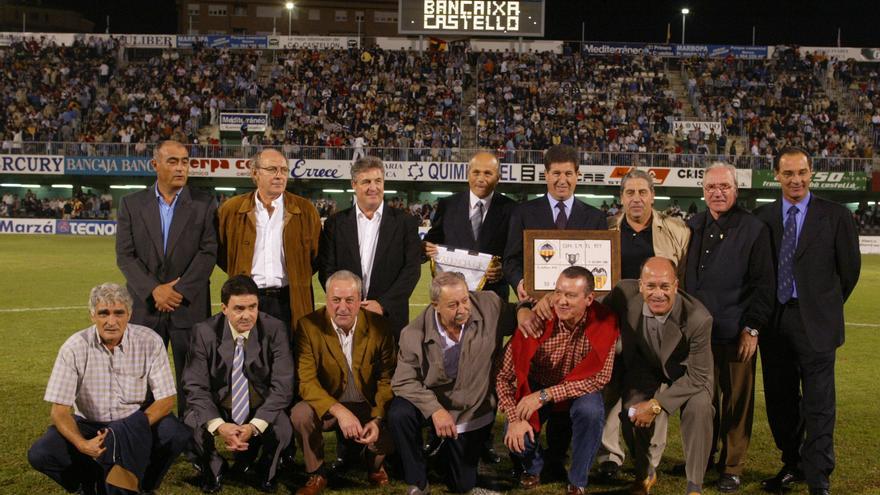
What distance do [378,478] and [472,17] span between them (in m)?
34.6

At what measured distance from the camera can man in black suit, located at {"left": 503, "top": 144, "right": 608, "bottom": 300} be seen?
5.95 meters

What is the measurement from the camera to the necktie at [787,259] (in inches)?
219

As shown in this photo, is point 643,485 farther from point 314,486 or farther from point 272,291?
point 272,291

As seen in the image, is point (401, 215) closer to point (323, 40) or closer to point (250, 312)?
point (250, 312)

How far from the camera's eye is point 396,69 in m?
43.1

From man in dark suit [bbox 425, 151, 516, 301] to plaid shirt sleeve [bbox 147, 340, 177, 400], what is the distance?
2.05 m

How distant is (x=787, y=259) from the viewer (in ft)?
18.3

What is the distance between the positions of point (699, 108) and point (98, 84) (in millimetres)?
29266

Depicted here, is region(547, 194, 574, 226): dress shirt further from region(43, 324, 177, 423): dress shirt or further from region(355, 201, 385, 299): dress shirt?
region(43, 324, 177, 423): dress shirt

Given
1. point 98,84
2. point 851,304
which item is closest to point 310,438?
point 851,304

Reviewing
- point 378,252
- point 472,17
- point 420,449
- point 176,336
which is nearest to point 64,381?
point 176,336

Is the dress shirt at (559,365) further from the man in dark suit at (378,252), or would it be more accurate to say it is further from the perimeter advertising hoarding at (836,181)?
the perimeter advertising hoarding at (836,181)

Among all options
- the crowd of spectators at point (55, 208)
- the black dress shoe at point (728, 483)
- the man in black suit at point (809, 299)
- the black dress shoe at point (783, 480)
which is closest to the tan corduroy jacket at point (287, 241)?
the black dress shoe at point (728, 483)

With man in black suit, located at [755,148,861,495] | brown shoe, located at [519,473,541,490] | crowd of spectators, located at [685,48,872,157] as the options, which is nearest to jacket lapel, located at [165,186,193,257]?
brown shoe, located at [519,473,541,490]
